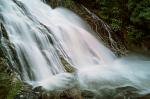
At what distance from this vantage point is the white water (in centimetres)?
879

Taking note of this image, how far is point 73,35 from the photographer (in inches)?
433

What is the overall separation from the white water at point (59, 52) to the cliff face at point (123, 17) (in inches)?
15.8

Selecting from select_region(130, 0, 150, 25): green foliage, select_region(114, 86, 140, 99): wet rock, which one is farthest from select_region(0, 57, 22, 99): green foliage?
select_region(130, 0, 150, 25): green foliage

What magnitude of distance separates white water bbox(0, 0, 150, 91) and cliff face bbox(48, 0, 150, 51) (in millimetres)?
402

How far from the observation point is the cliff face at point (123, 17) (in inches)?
464

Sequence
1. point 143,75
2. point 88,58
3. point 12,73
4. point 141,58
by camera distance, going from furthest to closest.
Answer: point 141,58 → point 88,58 → point 143,75 → point 12,73

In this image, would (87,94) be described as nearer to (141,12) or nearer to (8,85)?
(8,85)

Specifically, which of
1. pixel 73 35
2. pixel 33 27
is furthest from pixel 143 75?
pixel 33 27

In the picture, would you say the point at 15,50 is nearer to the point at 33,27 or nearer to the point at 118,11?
the point at 33,27

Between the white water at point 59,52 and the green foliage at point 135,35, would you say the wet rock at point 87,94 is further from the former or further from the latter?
the green foliage at point 135,35

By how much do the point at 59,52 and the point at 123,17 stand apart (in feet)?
11.0

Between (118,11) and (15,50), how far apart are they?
471cm

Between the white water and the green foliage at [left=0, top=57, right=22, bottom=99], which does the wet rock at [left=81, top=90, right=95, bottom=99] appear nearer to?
the white water

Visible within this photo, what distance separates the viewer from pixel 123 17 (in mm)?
12391
